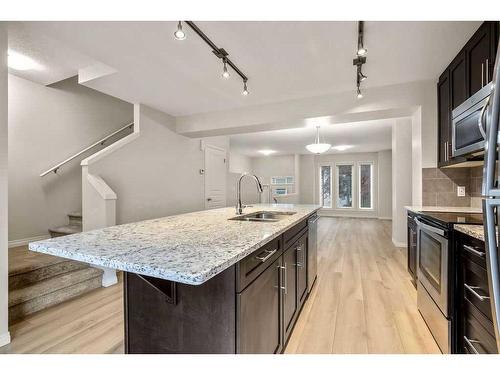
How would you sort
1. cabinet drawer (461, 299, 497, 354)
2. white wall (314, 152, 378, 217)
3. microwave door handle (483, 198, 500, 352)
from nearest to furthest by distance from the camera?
microwave door handle (483, 198, 500, 352) < cabinet drawer (461, 299, 497, 354) < white wall (314, 152, 378, 217)

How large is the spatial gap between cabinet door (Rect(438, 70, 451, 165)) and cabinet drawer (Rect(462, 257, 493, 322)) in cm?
146

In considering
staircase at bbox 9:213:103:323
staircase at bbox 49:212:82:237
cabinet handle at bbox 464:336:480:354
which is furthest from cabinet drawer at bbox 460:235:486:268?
staircase at bbox 49:212:82:237

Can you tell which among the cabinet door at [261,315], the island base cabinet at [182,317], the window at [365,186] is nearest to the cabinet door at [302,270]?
the cabinet door at [261,315]

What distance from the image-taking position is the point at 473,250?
1.30 metres

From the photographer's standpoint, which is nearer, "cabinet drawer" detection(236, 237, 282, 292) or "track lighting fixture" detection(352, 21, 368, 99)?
"cabinet drawer" detection(236, 237, 282, 292)

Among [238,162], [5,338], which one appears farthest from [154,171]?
[238,162]

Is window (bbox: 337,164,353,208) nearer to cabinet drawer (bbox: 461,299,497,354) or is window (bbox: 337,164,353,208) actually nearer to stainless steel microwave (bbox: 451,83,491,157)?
stainless steel microwave (bbox: 451,83,491,157)

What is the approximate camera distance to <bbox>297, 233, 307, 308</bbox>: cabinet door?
2000 millimetres

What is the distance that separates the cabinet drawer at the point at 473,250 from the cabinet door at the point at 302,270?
105 centimetres

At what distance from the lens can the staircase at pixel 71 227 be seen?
10.8 ft

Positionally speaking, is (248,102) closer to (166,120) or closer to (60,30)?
(166,120)

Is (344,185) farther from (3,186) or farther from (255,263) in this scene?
(3,186)

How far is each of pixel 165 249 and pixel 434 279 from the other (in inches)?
75.8

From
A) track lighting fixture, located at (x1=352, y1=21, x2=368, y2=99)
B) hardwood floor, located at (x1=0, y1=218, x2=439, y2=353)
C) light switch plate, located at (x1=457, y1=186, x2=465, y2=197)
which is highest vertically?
track lighting fixture, located at (x1=352, y1=21, x2=368, y2=99)
